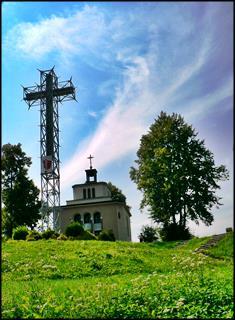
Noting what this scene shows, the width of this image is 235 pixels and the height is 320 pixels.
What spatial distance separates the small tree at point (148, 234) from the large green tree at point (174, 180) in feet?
3.90

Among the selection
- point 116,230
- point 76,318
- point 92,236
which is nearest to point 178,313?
point 76,318

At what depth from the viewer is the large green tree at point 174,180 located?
106ft

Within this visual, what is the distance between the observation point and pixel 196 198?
3550 cm

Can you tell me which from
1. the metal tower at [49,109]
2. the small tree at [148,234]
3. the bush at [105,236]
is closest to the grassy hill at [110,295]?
the metal tower at [49,109]

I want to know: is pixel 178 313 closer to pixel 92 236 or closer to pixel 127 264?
pixel 127 264

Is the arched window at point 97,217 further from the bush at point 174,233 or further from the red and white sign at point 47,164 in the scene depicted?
the red and white sign at point 47,164

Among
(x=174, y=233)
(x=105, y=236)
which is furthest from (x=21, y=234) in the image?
(x=174, y=233)

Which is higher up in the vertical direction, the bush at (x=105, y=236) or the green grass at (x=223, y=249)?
the bush at (x=105, y=236)

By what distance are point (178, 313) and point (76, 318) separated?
1768 millimetres

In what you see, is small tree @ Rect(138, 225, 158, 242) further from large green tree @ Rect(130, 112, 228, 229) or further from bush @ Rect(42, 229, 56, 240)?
bush @ Rect(42, 229, 56, 240)

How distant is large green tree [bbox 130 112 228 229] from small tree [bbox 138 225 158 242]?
46.8 inches

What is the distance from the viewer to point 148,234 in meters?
34.5

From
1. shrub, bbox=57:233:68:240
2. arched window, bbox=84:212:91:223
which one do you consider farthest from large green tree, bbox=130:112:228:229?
shrub, bbox=57:233:68:240

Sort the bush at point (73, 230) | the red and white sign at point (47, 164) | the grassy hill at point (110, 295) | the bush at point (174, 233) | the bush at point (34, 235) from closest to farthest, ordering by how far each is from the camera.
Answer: the grassy hill at point (110, 295)
the red and white sign at point (47, 164)
the bush at point (34, 235)
the bush at point (73, 230)
the bush at point (174, 233)
